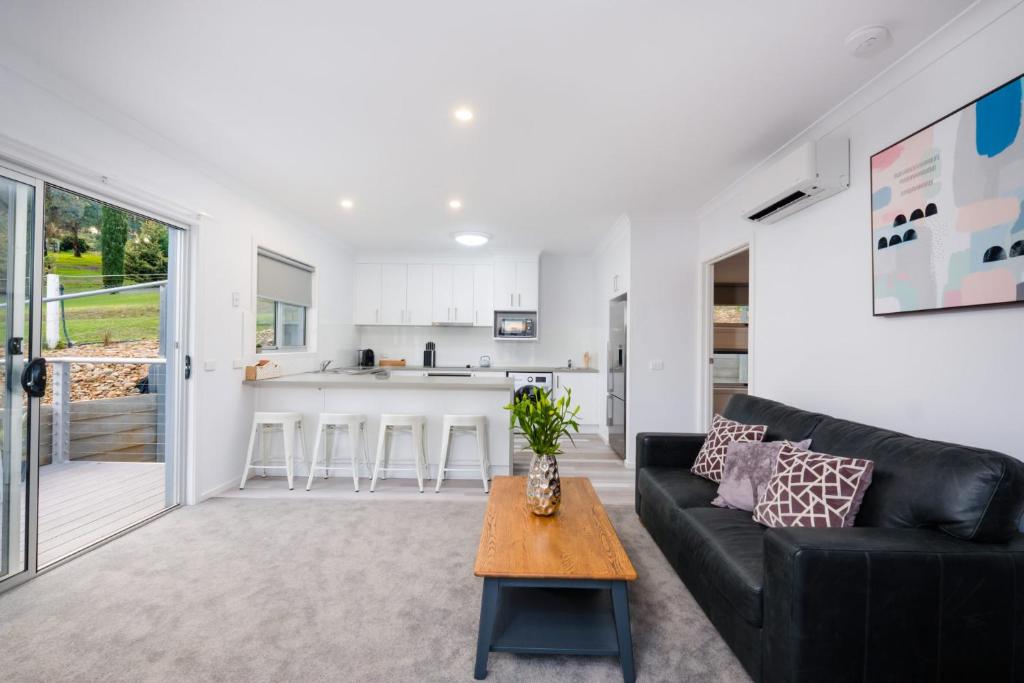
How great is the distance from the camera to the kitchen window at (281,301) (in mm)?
4234

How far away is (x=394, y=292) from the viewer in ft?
20.8

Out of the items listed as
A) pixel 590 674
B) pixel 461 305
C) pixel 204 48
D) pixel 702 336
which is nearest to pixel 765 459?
pixel 590 674

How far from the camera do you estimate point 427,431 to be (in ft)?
13.2

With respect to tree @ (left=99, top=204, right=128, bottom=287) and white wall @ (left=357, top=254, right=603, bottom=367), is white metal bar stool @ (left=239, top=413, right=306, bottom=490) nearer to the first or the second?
tree @ (left=99, top=204, right=128, bottom=287)

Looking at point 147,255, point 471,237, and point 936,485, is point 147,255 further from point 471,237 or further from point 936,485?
point 936,485

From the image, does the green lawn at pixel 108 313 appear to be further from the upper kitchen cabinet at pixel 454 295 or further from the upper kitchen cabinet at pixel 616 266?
the upper kitchen cabinet at pixel 616 266

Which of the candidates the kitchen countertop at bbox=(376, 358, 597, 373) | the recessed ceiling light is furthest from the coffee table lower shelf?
the kitchen countertop at bbox=(376, 358, 597, 373)

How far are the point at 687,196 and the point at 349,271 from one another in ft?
14.6

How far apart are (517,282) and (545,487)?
4.44m

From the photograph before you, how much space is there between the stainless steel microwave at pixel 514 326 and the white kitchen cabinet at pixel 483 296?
123 mm

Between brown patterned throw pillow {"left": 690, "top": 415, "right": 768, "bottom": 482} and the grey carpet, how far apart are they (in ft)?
1.82

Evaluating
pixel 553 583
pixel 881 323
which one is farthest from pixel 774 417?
pixel 553 583

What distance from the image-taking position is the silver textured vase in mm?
2088

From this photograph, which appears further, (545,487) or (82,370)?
(82,370)
